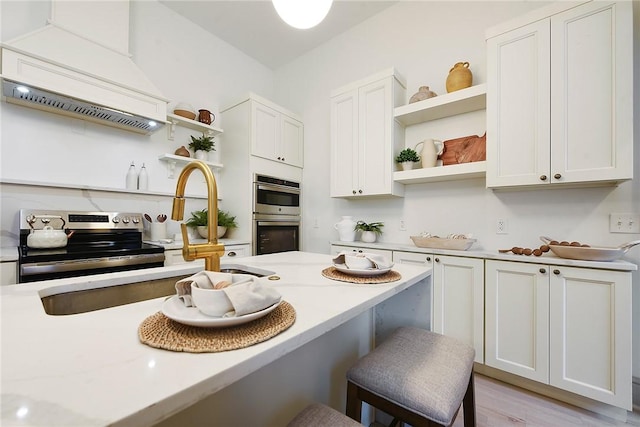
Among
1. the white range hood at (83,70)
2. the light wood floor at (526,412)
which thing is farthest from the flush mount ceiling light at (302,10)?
the light wood floor at (526,412)

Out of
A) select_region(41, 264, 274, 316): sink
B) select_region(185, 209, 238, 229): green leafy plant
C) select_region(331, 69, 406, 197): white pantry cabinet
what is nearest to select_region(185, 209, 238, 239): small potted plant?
select_region(185, 209, 238, 229): green leafy plant

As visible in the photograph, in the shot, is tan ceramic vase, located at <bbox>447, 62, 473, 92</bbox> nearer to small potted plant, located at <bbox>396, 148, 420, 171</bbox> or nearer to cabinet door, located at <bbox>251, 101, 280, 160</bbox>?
small potted plant, located at <bbox>396, 148, 420, 171</bbox>

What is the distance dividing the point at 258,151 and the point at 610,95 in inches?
107

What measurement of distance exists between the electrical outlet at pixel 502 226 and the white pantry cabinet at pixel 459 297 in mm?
460

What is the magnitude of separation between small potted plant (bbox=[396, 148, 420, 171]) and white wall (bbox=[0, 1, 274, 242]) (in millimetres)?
1933

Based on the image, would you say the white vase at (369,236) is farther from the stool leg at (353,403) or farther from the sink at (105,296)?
the stool leg at (353,403)

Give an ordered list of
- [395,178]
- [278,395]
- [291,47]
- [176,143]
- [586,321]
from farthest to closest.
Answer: [291,47], [176,143], [395,178], [586,321], [278,395]

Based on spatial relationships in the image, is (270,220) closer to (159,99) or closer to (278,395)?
(159,99)

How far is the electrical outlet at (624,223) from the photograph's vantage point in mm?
1666

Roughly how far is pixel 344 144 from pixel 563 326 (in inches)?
84.5

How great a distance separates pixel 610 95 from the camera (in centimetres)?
156

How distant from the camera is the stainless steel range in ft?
5.10

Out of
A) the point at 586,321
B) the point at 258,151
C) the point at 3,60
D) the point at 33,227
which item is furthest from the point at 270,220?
the point at 586,321

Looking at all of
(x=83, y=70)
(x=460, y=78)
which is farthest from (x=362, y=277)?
(x=83, y=70)
